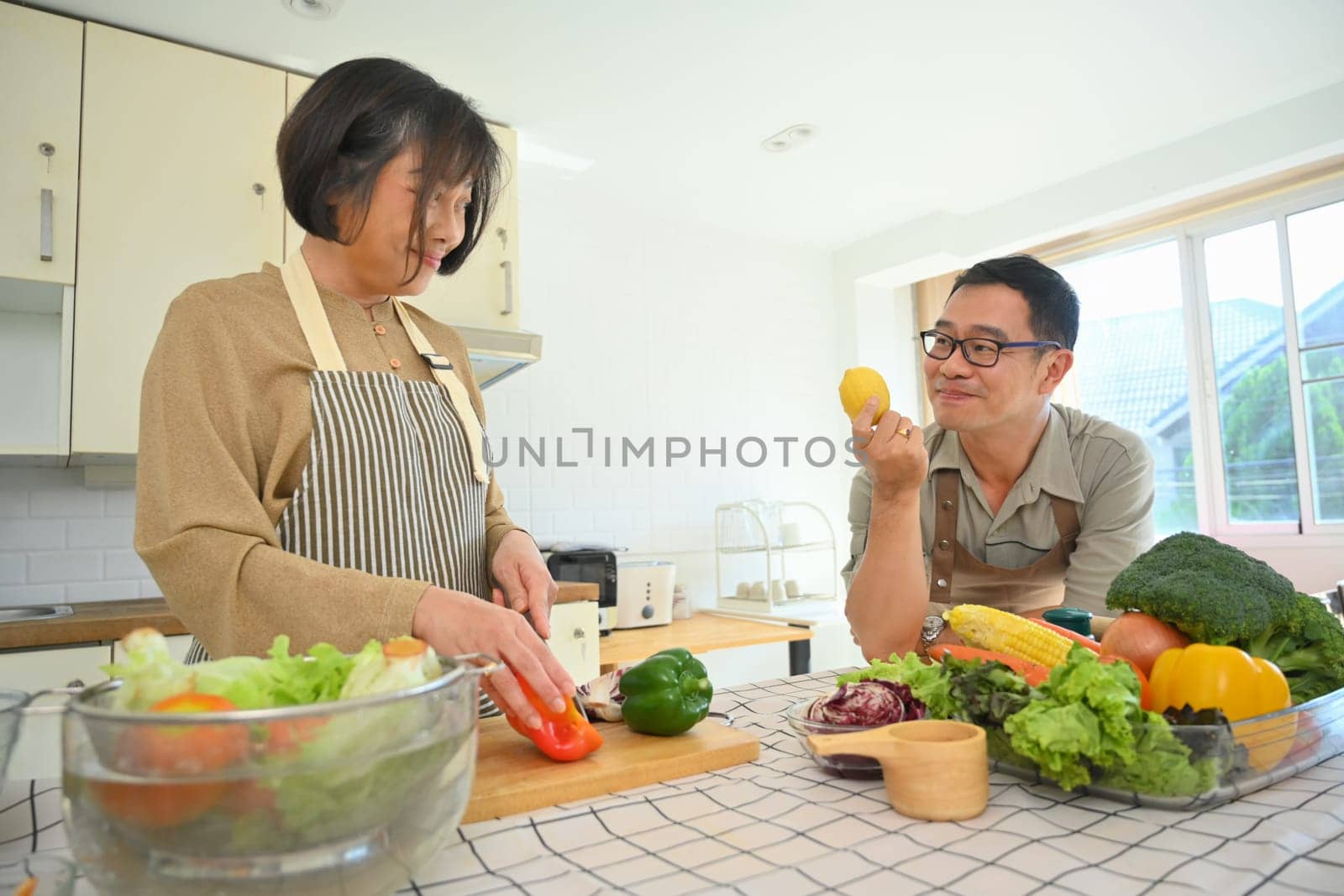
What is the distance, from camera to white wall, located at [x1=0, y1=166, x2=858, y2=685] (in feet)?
13.0

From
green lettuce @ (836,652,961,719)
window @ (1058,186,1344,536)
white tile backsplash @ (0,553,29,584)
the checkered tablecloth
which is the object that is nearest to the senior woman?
the checkered tablecloth

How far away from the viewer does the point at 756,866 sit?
2.27ft

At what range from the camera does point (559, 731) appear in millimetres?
957

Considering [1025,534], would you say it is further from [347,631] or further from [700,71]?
[700,71]

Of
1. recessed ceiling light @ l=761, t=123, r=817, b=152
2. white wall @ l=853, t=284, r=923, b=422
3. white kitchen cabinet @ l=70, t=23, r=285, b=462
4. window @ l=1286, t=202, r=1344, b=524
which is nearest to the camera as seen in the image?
white kitchen cabinet @ l=70, t=23, r=285, b=462

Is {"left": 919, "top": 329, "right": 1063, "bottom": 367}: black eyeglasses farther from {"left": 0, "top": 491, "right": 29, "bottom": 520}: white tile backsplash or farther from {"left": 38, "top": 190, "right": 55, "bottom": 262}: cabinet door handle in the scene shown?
{"left": 0, "top": 491, "right": 29, "bottom": 520}: white tile backsplash

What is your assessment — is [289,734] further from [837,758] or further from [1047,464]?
[1047,464]

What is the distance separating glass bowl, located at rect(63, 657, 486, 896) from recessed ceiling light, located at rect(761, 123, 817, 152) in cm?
346

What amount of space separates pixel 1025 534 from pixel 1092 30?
2.07 metres

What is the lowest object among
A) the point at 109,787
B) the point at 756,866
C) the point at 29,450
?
the point at 756,866

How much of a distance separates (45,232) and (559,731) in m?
2.51

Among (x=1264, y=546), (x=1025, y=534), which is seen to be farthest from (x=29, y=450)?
(x=1264, y=546)

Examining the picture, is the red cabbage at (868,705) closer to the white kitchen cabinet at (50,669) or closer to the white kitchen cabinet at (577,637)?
the white kitchen cabinet at (50,669)

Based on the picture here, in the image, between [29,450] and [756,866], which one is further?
[29,450]
